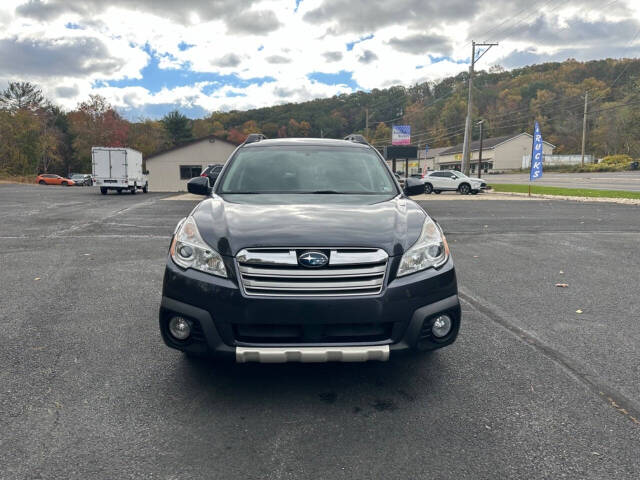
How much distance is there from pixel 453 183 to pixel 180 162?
24.8 meters

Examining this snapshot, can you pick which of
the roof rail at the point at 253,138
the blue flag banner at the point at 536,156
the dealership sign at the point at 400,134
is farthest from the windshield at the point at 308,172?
the dealership sign at the point at 400,134

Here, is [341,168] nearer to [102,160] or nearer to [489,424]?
[489,424]

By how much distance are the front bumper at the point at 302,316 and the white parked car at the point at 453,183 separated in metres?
29.7

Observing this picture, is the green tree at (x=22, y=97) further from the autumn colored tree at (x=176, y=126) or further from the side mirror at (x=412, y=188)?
the side mirror at (x=412, y=188)

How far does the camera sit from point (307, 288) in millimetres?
2715

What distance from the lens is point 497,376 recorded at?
10.9 ft

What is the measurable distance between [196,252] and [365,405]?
1400mm

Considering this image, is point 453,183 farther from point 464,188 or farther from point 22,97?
point 22,97

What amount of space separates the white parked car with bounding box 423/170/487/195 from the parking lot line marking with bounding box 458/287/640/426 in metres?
27.8

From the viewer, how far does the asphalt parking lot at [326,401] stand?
2.33 metres

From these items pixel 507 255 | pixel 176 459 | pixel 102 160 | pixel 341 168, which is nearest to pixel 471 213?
pixel 507 255

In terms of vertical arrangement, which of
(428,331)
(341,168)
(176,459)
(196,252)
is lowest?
(176,459)

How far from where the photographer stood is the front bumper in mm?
2676

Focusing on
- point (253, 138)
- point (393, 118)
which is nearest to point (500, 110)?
point (393, 118)
